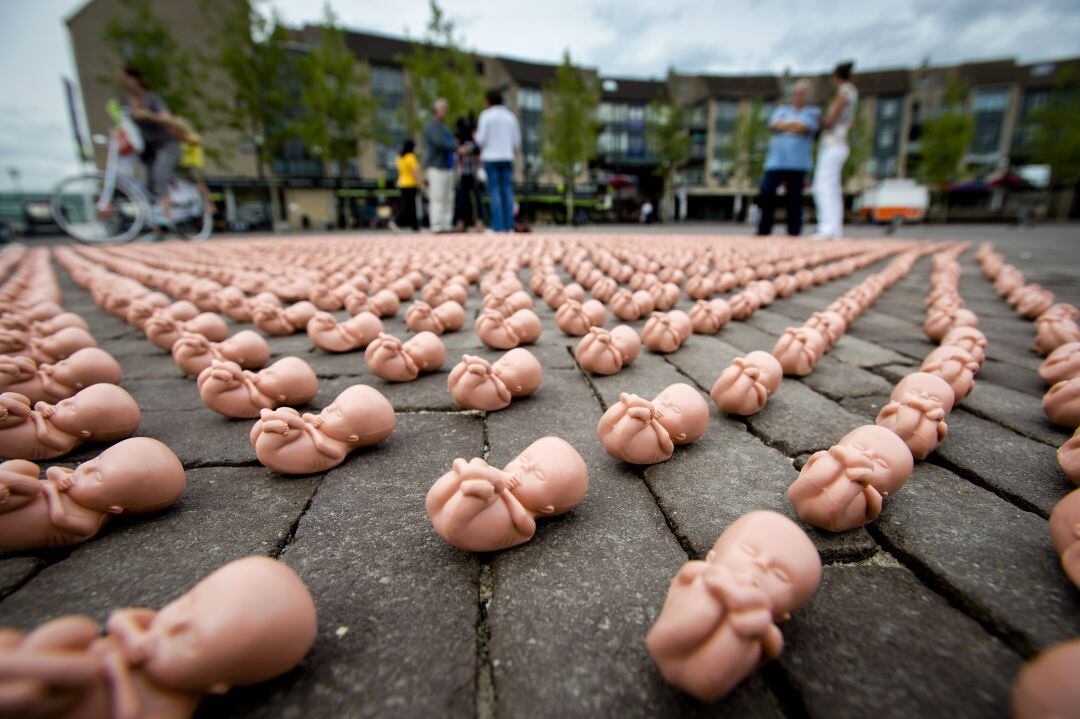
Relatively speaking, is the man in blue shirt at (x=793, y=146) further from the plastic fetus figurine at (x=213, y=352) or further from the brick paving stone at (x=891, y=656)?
the brick paving stone at (x=891, y=656)

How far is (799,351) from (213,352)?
7.54 feet

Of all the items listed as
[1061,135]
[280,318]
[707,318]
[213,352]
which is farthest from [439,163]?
[1061,135]

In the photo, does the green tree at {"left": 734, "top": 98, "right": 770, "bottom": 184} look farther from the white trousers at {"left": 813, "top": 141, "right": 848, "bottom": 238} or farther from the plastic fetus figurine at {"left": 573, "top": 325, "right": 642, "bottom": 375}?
the plastic fetus figurine at {"left": 573, "top": 325, "right": 642, "bottom": 375}

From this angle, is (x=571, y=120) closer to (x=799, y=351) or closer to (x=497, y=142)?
(x=497, y=142)

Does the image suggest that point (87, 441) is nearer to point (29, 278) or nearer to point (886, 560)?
point (886, 560)

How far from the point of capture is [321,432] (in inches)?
51.8

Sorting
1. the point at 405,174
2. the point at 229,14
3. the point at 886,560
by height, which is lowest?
the point at 886,560

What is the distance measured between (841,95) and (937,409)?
303 inches

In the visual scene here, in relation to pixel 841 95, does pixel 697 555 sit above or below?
below

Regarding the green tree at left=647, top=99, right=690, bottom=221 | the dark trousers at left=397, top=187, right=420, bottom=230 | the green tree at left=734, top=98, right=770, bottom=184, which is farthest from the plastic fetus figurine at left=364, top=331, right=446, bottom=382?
the green tree at left=734, top=98, right=770, bottom=184

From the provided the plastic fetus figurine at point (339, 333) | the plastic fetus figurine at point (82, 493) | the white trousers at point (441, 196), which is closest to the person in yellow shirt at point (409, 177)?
the white trousers at point (441, 196)

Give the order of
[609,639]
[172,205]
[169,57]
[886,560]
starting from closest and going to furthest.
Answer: [609,639], [886,560], [172,205], [169,57]

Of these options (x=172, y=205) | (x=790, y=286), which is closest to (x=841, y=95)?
(x=790, y=286)

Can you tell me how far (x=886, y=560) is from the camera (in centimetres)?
96
